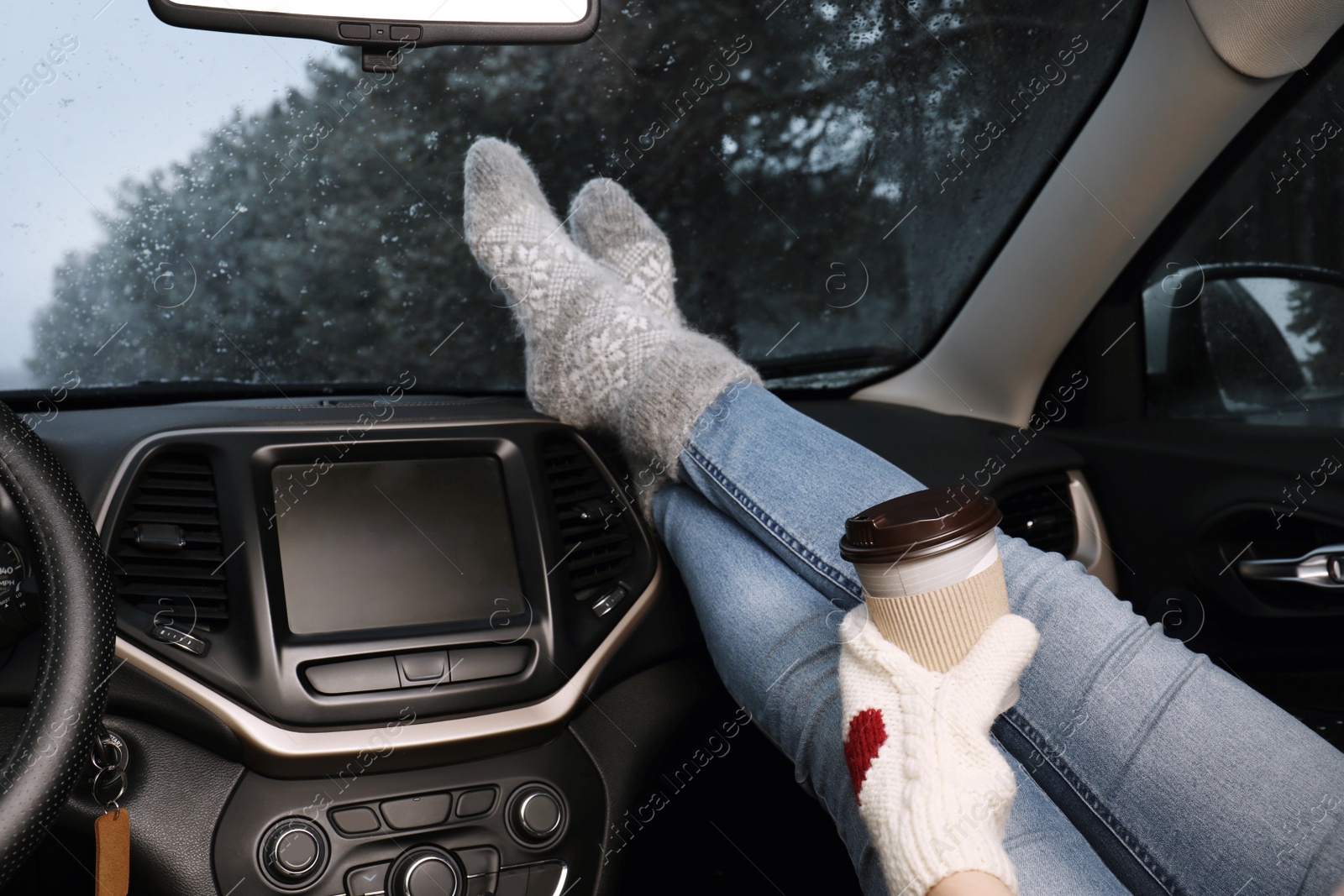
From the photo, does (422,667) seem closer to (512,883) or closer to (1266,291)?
(512,883)

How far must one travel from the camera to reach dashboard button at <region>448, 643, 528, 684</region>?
2.84ft

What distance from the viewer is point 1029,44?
3.97ft

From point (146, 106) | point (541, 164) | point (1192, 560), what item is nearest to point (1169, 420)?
point (1192, 560)

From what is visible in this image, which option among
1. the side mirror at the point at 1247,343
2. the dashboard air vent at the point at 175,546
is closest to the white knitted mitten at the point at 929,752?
the dashboard air vent at the point at 175,546

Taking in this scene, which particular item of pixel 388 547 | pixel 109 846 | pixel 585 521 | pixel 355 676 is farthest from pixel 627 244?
pixel 109 846

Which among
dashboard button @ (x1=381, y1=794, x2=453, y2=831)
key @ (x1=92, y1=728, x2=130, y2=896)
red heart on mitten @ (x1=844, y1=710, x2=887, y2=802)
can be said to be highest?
red heart on mitten @ (x1=844, y1=710, x2=887, y2=802)

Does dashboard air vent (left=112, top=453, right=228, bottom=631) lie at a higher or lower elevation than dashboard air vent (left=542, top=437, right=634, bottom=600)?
lower

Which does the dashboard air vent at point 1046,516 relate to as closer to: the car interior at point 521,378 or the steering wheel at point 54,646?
the car interior at point 521,378

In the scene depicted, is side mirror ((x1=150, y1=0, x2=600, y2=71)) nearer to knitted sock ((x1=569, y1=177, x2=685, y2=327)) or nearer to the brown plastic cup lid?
knitted sock ((x1=569, y1=177, x2=685, y2=327))

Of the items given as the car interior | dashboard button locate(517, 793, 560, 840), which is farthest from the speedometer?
dashboard button locate(517, 793, 560, 840)

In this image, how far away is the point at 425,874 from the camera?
82 centimetres

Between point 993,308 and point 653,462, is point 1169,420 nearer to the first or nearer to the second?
point 993,308

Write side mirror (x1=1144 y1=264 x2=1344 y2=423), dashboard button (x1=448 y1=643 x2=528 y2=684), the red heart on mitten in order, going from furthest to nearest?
side mirror (x1=1144 y1=264 x2=1344 y2=423), dashboard button (x1=448 y1=643 x2=528 y2=684), the red heart on mitten

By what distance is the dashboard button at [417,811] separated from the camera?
825 millimetres
